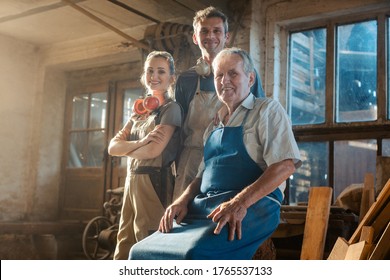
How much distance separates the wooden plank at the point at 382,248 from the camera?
1699mm

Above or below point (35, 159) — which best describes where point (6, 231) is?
below

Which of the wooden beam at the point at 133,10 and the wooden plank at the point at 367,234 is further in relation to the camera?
the wooden beam at the point at 133,10

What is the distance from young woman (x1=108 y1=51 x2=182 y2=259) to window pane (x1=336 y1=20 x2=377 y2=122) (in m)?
1.30

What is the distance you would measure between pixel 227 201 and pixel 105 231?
191cm

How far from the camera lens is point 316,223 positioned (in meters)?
2.26

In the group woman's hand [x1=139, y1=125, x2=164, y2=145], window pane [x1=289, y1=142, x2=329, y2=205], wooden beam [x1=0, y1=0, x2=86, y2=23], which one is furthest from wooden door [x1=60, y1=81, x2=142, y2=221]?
woman's hand [x1=139, y1=125, x2=164, y2=145]

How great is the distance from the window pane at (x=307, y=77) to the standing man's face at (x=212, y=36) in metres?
1.24

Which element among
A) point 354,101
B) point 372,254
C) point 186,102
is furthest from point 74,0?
point 372,254

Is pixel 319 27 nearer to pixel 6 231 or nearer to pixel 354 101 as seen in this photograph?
pixel 354 101

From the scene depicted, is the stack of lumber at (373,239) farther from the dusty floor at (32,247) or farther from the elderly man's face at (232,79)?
the dusty floor at (32,247)

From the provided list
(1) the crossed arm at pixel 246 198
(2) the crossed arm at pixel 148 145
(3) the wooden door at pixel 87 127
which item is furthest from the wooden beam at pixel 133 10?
(1) the crossed arm at pixel 246 198

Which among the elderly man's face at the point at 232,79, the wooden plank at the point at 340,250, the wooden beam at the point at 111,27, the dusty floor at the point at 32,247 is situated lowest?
the dusty floor at the point at 32,247

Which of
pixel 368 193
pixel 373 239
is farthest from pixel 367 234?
pixel 368 193

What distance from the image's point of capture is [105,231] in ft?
Result: 10.3
